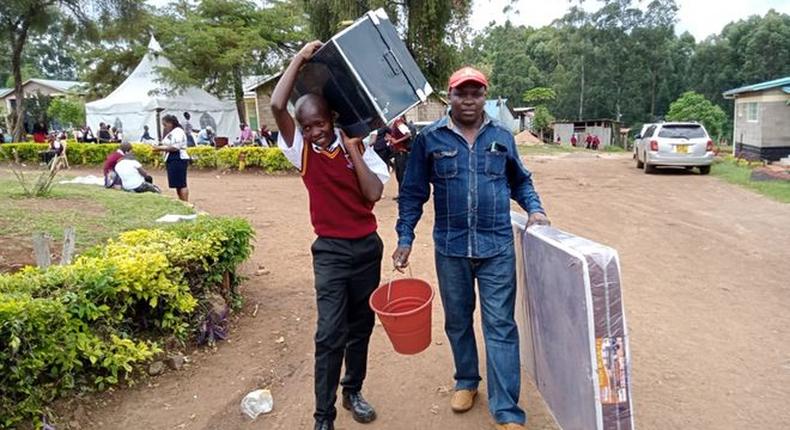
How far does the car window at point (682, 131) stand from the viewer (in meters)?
14.2

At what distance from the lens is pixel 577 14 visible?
43438 millimetres

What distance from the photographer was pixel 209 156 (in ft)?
51.9

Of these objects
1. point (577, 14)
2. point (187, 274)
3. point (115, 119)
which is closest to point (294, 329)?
point (187, 274)

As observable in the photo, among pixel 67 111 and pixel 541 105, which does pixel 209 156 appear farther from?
→ pixel 541 105

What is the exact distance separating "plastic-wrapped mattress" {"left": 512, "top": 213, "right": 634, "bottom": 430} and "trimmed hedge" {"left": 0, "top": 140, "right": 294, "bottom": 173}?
1239 centimetres

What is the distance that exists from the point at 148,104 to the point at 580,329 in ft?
69.3

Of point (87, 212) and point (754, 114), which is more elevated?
point (754, 114)

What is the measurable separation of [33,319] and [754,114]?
2187cm

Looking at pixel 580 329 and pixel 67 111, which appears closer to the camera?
pixel 580 329

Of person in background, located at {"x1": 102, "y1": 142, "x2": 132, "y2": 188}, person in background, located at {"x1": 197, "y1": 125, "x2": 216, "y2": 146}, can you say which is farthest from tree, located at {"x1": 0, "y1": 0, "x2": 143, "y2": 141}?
person in background, located at {"x1": 102, "y1": 142, "x2": 132, "y2": 188}

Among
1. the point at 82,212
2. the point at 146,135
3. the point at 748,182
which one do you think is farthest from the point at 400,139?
the point at 146,135

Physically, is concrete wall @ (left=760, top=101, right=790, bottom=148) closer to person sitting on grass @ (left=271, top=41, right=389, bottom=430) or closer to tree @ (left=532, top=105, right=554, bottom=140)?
person sitting on grass @ (left=271, top=41, right=389, bottom=430)

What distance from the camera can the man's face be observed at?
9.01ft

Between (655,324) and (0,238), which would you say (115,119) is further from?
(655,324)
